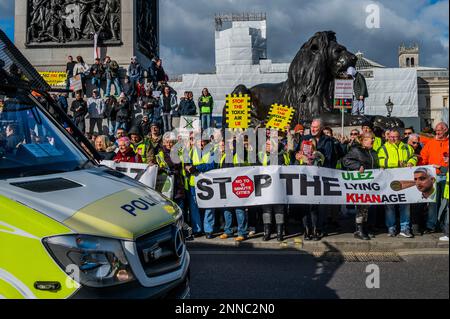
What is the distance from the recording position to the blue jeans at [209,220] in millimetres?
9055

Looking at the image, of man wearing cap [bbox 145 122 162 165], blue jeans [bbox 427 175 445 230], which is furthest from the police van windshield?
blue jeans [bbox 427 175 445 230]

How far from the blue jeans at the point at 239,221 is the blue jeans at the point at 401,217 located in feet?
8.87

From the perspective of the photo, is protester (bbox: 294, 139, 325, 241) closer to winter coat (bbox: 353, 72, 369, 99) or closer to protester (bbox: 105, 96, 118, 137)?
protester (bbox: 105, 96, 118, 137)

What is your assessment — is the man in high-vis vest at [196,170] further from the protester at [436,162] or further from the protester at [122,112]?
the protester at [122,112]

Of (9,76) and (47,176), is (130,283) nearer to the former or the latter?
(47,176)

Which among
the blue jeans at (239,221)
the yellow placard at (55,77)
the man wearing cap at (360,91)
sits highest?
the yellow placard at (55,77)

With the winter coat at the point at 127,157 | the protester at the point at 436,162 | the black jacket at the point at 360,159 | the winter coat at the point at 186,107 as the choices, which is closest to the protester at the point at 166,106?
the winter coat at the point at 186,107

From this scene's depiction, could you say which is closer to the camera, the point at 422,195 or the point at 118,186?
the point at 118,186

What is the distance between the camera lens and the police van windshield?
11.7ft

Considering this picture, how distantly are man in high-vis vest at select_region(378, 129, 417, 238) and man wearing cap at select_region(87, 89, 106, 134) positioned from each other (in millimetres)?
11994
